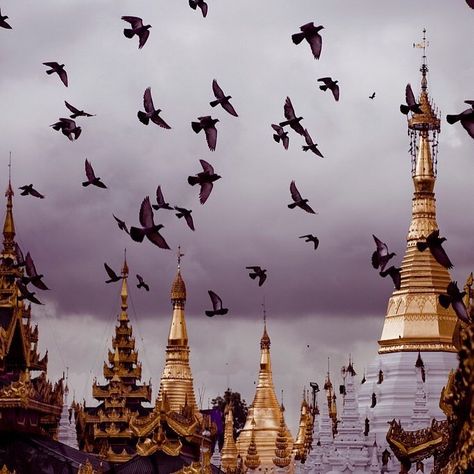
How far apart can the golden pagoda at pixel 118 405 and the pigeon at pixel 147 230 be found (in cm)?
3449

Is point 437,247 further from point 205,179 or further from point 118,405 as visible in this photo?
point 118,405

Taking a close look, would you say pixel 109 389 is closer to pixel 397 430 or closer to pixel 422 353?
pixel 422 353

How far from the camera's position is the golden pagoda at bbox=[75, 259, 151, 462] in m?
52.5

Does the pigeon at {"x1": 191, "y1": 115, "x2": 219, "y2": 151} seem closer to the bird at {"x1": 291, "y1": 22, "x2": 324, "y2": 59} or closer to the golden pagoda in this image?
the bird at {"x1": 291, "y1": 22, "x2": 324, "y2": 59}

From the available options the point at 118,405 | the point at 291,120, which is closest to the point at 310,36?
the point at 291,120

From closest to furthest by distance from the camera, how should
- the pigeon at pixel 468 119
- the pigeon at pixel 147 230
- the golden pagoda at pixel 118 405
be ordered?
the pigeon at pixel 468 119 → the pigeon at pixel 147 230 → the golden pagoda at pixel 118 405

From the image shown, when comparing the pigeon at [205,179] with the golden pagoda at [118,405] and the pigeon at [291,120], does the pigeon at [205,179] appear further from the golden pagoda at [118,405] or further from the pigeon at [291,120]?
the golden pagoda at [118,405]

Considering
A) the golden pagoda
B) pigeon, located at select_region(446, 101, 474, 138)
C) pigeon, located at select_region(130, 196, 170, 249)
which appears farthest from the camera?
the golden pagoda

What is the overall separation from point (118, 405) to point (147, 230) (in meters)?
43.3

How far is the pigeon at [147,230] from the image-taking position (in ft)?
43.2

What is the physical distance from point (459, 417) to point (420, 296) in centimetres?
3723

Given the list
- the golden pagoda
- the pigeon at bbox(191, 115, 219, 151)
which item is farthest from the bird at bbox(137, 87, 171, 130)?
the golden pagoda

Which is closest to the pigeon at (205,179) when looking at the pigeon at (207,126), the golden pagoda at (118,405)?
the pigeon at (207,126)

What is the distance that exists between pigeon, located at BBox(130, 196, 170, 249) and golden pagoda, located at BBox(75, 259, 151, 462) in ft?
113
